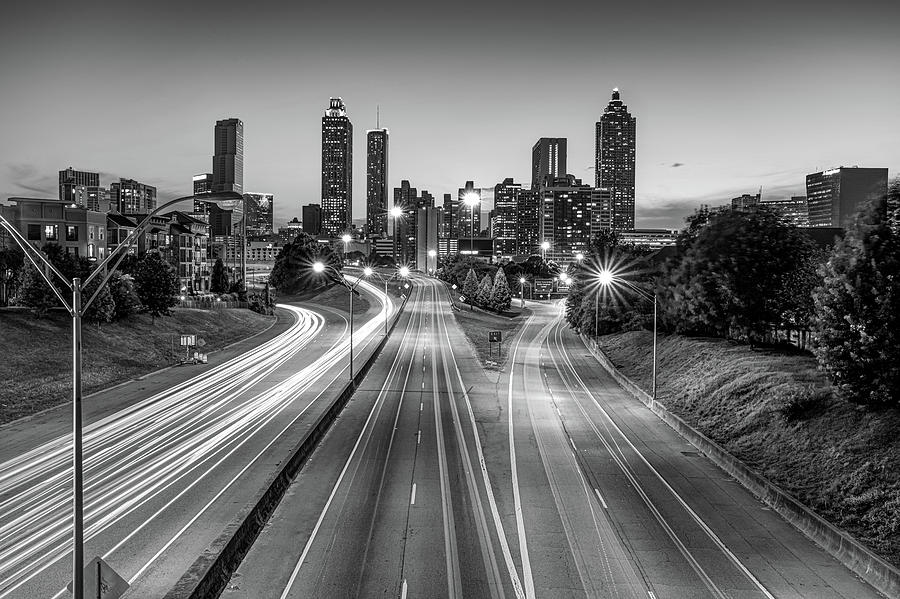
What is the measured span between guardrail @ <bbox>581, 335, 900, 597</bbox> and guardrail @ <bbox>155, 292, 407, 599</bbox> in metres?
16.0

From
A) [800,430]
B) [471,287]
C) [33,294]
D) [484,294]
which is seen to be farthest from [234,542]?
[471,287]

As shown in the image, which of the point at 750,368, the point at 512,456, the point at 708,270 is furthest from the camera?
the point at 708,270

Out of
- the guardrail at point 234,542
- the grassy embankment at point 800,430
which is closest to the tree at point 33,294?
Answer: the guardrail at point 234,542

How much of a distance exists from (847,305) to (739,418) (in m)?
7.53

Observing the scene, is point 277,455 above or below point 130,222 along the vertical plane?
below

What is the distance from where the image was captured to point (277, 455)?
2486 centimetres

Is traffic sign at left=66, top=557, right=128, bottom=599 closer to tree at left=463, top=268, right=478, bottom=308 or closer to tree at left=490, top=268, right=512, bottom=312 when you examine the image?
tree at left=490, top=268, right=512, bottom=312

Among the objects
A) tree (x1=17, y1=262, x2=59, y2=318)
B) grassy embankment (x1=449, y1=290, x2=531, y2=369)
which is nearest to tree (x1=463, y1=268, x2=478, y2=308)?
grassy embankment (x1=449, y1=290, x2=531, y2=369)

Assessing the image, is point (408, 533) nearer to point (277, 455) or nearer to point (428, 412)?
point (277, 455)

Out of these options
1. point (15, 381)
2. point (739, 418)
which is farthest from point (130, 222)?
point (739, 418)

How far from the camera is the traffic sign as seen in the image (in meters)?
9.44

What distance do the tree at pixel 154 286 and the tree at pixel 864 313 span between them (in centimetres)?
5164

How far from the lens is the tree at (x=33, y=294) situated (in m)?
44.8

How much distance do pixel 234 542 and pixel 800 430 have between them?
2175 centimetres
